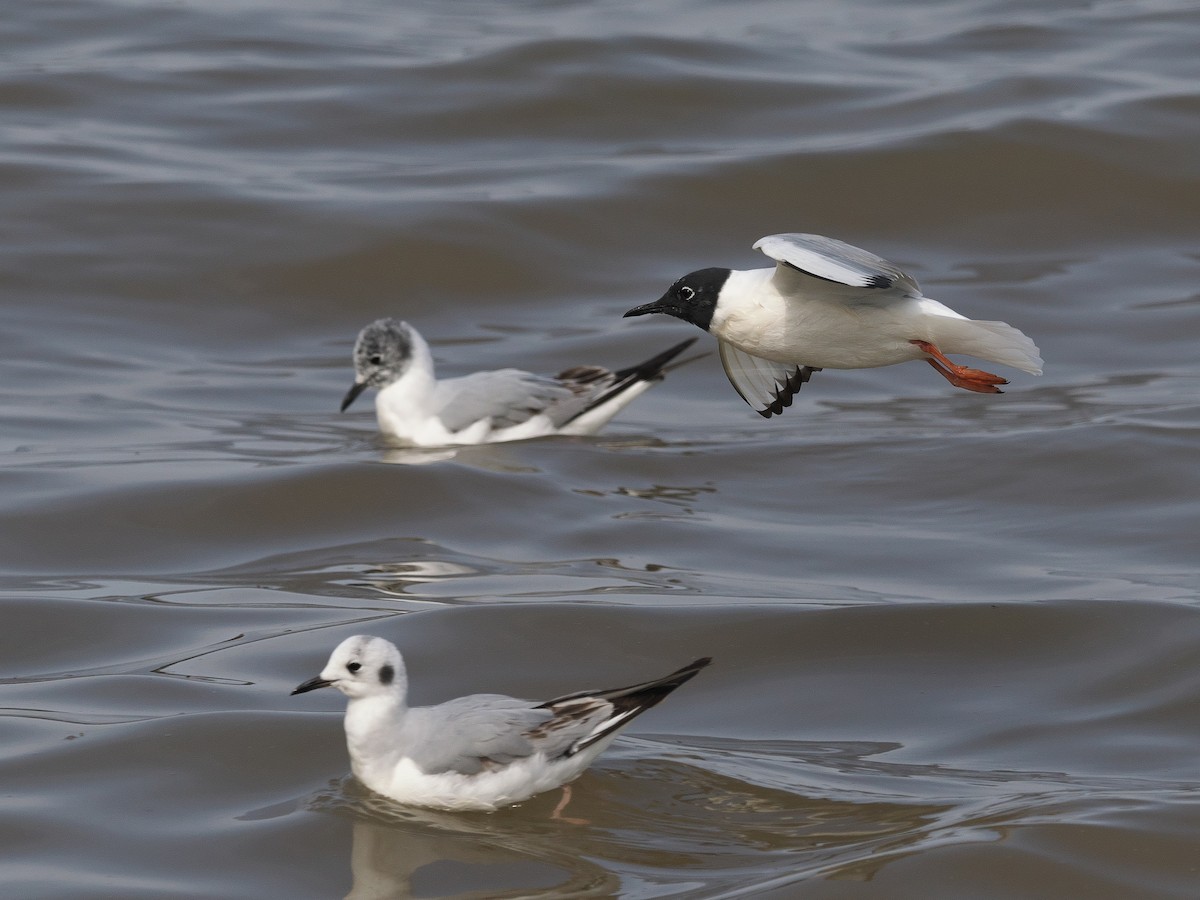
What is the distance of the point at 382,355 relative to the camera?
44.3 ft

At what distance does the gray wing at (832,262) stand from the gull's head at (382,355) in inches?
267

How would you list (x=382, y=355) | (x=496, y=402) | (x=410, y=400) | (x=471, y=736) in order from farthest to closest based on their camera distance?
(x=382, y=355) → (x=410, y=400) → (x=496, y=402) → (x=471, y=736)

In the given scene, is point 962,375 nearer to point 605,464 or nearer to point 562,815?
point 562,815

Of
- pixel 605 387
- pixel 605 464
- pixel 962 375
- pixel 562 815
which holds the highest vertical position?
pixel 962 375

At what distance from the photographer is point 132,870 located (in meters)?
7.06

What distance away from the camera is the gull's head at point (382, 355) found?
1350 cm

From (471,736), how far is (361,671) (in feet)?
1.71

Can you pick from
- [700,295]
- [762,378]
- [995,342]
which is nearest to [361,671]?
[700,295]

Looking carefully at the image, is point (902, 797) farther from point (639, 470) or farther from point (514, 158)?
point (514, 158)

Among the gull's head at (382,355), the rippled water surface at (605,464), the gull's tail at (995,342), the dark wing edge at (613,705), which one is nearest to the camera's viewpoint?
the gull's tail at (995,342)

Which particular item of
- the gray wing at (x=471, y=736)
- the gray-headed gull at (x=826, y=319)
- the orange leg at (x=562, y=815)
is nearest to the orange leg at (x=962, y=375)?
the gray-headed gull at (x=826, y=319)

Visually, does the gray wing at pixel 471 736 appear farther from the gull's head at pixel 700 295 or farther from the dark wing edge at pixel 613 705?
the gull's head at pixel 700 295

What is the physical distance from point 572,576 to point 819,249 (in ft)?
14.0

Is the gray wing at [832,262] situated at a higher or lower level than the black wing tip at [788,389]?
higher
